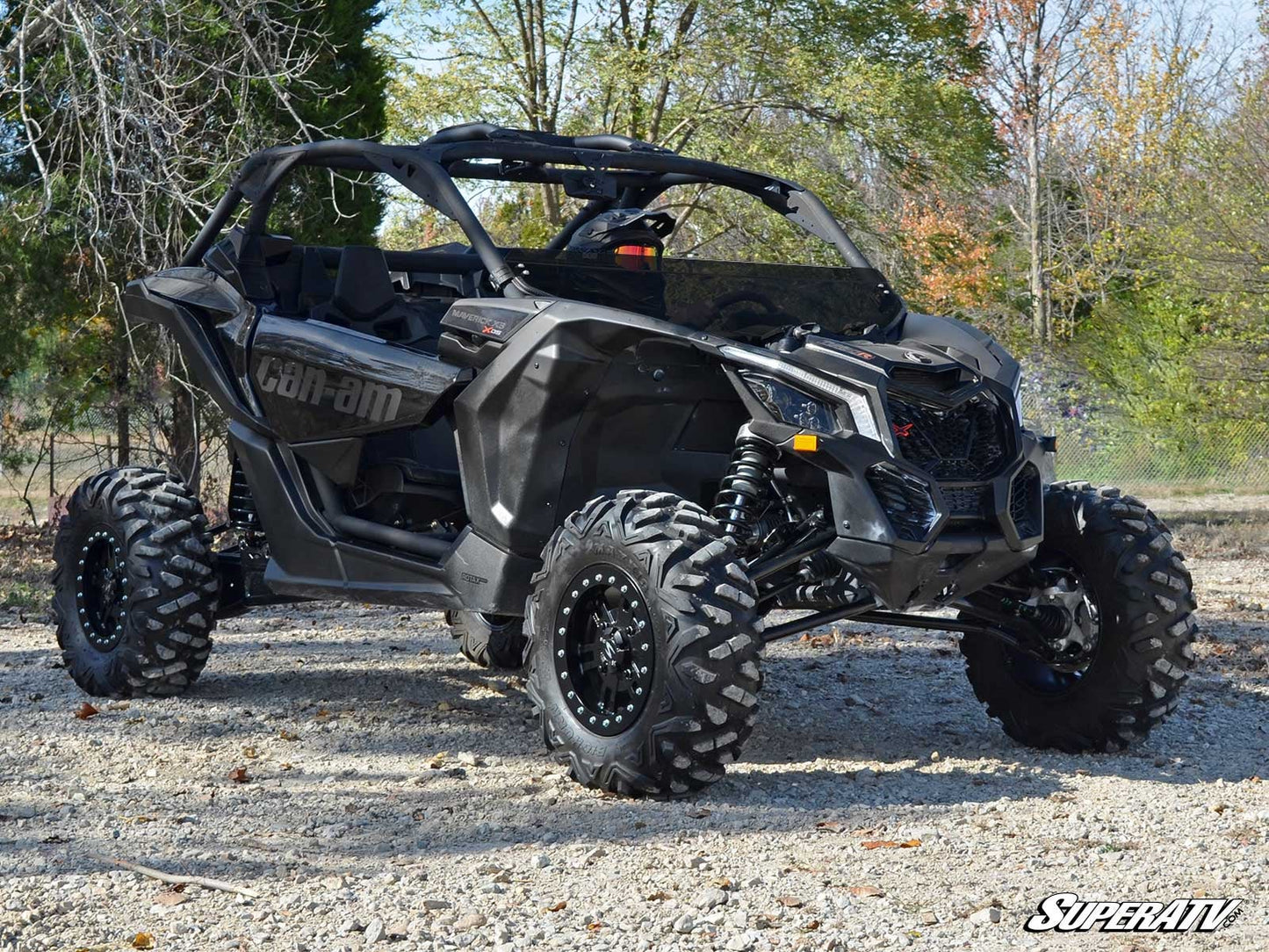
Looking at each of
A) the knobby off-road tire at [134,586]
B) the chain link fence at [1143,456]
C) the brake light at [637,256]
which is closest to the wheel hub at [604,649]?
the brake light at [637,256]

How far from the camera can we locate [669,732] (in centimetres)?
473

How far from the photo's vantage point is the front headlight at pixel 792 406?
4.89 m

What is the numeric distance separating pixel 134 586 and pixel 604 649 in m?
2.42

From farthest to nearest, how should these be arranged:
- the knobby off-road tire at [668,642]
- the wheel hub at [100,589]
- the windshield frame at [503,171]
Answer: the wheel hub at [100,589], the windshield frame at [503,171], the knobby off-road tire at [668,642]

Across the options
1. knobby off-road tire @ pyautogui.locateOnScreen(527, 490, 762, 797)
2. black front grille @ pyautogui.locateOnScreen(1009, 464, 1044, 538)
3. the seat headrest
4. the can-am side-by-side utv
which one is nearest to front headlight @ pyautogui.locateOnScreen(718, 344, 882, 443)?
the can-am side-by-side utv

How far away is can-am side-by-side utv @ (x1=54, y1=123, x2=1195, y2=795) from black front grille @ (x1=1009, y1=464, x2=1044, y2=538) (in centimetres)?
1

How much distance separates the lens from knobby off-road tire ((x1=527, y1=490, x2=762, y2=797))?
185 inches

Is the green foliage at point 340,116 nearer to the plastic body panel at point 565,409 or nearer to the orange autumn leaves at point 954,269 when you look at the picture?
the plastic body panel at point 565,409

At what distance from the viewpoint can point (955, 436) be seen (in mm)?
5070

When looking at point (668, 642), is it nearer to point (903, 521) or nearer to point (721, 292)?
Answer: point (903, 521)

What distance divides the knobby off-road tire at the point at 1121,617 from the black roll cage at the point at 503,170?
126 cm

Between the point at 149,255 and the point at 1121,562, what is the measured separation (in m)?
9.28

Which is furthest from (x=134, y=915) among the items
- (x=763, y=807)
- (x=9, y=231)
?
(x=9, y=231)

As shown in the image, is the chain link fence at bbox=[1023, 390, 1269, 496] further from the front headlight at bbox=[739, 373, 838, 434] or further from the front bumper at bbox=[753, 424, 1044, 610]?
the front headlight at bbox=[739, 373, 838, 434]
